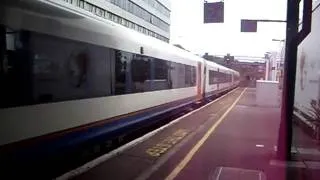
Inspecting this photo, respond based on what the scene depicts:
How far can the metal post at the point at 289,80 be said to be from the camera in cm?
1095

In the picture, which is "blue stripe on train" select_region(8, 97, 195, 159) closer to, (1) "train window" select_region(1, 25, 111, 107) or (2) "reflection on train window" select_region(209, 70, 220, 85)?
(1) "train window" select_region(1, 25, 111, 107)

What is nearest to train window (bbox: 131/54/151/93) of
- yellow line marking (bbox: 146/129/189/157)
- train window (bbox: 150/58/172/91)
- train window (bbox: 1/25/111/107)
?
train window (bbox: 150/58/172/91)

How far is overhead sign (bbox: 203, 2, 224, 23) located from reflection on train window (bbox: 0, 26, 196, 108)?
447 centimetres

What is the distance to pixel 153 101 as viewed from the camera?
1798 cm

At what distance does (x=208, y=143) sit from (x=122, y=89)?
8.26 feet

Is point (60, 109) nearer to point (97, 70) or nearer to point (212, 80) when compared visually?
point (97, 70)

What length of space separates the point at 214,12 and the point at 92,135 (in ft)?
29.7

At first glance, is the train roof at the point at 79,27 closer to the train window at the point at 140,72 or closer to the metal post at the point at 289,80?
the train window at the point at 140,72

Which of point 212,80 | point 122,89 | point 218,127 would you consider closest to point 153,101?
point 218,127

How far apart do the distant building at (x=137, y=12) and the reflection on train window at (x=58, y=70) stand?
40.4 metres

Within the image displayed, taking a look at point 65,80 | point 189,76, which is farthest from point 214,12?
point 65,80

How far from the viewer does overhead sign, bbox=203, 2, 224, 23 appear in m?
19.2

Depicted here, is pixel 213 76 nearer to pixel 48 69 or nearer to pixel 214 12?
pixel 214 12

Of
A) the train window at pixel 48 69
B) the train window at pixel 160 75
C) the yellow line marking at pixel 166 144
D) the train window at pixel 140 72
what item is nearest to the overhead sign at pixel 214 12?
the train window at pixel 160 75
